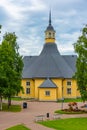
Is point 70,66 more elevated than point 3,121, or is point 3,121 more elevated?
point 70,66

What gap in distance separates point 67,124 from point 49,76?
45854mm

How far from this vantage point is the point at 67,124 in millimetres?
37688

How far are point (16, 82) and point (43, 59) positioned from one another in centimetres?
3172

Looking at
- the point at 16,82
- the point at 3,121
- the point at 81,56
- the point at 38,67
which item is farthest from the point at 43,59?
the point at 3,121

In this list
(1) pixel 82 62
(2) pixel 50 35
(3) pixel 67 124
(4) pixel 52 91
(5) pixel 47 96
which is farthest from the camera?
(2) pixel 50 35

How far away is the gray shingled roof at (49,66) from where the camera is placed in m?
84.1

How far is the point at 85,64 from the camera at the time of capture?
4866cm

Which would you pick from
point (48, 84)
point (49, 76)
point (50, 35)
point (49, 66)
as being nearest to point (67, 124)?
point (48, 84)

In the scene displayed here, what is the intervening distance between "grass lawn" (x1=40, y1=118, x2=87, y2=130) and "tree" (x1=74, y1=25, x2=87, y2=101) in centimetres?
844

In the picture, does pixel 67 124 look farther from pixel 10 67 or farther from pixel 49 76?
pixel 49 76

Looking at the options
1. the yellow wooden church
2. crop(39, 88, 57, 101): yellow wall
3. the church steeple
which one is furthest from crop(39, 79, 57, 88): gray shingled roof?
the church steeple

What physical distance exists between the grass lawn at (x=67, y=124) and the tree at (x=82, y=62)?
8435 millimetres

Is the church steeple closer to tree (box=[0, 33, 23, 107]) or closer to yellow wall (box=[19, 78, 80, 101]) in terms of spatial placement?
yellow wall (box=[19, 78, 80, 101])

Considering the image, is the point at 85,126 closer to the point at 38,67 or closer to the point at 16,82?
the point at 16,82
